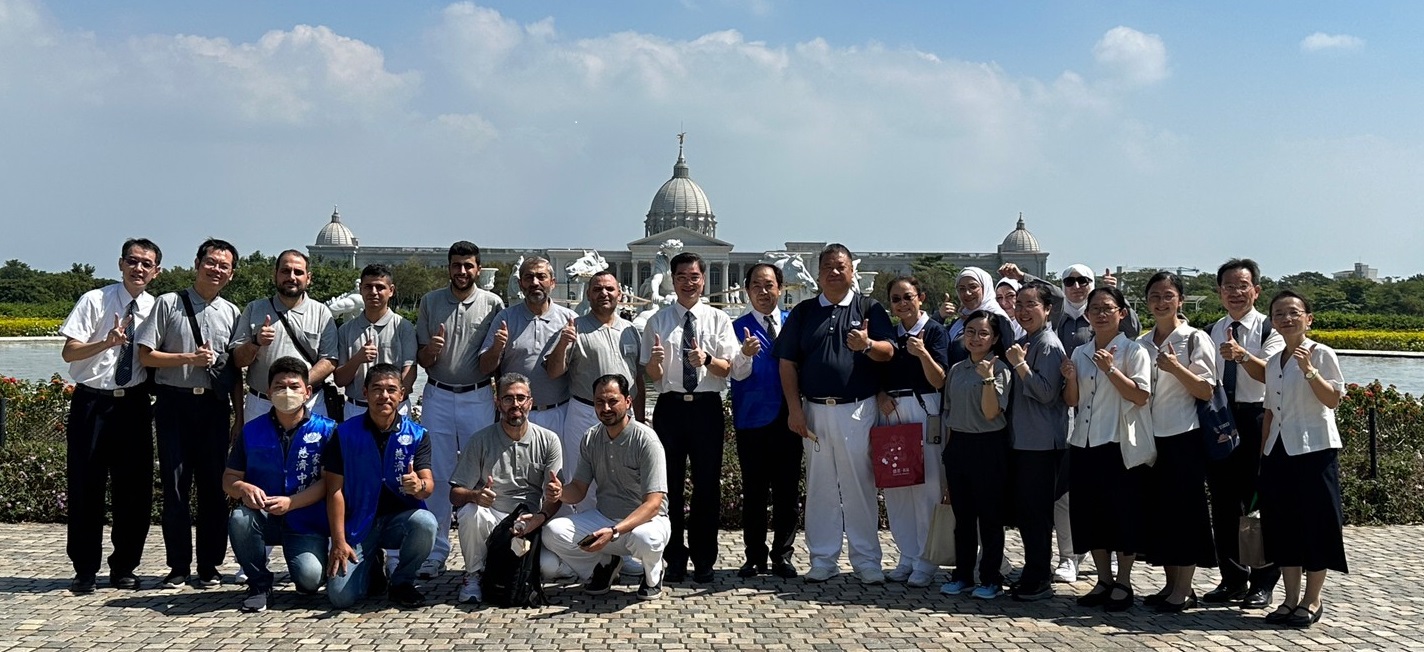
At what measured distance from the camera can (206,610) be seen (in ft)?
17.8

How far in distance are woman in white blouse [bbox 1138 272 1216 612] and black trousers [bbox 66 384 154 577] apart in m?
5.27

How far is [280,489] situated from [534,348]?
5.20ft

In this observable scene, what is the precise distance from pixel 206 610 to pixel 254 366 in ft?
4.40

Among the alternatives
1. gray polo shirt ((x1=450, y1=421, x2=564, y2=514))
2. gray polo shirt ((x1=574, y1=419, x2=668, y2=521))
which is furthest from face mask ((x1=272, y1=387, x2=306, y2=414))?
gray polo shirt ((x1=574, y1=419, x2=668, y2=521))

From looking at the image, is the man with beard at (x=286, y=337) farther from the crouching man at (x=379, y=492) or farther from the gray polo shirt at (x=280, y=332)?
the crouching man at (x=379, y=492)

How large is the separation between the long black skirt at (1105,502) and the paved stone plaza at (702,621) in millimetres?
356

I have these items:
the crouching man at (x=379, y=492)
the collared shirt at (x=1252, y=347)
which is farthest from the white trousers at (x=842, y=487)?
the crouching man at (x=379, y=492)

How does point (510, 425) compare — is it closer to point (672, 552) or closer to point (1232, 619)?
point (672, 552)

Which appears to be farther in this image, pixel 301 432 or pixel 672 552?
pixel 672 552

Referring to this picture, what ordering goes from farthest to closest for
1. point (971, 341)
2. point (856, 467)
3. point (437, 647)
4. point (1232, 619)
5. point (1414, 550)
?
point (1414, 550) → point (856, 467) → point (971, 341) → point (1232, 619) → point (437, 647)

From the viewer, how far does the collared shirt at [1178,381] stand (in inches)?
213

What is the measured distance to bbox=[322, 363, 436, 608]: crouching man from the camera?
5.47 meters

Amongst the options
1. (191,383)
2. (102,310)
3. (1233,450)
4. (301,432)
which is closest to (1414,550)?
(1233,450)

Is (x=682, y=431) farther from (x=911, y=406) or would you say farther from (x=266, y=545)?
(x=266, y=545)
